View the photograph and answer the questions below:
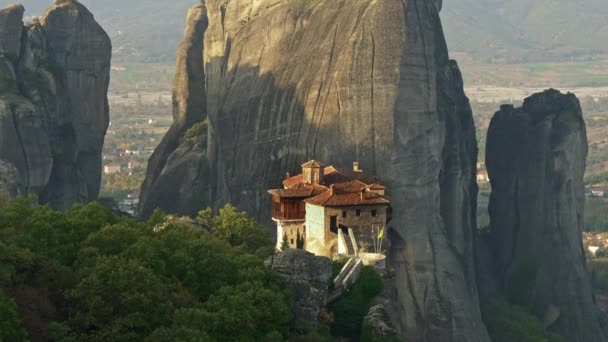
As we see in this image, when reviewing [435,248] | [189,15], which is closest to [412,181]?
[435,248]

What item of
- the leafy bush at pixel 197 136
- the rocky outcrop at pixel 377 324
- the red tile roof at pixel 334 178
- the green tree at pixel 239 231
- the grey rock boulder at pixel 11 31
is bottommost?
the rocky outcrop at pixel 377 324

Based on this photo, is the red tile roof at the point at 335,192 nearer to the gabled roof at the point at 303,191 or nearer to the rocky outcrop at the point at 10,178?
the gabled roof at the point at 303,191

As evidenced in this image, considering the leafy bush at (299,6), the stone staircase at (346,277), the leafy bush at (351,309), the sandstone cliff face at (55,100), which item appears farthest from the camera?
the leafy bush at (299,6)

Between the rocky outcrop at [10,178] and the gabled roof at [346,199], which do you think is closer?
Answer: the gabled roof at [346,199]

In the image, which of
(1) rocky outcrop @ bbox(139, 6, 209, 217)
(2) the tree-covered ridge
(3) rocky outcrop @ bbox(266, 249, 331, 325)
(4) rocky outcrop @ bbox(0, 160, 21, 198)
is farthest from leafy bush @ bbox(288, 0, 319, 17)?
(3) rocky outcrop @ bbox(266, 249, 331, 325)

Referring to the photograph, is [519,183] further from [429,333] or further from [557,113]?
[429,333]

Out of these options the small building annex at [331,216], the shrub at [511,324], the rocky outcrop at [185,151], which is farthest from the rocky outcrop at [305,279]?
the rocky outcrop at [185,151]
